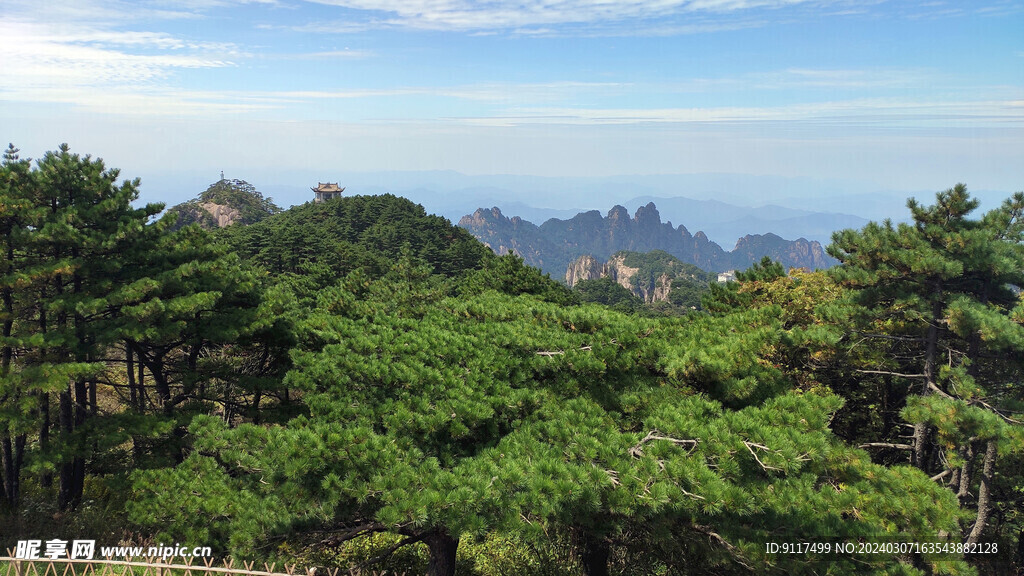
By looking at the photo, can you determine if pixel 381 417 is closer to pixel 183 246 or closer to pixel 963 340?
pixel 183 246

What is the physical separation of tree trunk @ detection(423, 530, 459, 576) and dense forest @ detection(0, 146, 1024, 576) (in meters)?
→ 0.03

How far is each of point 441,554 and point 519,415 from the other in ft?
7.02

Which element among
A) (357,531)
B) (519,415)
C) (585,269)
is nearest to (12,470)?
(357,531)

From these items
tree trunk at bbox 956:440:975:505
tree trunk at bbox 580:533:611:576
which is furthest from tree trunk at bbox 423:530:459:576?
tree trunk at bbox 956:440:975:505

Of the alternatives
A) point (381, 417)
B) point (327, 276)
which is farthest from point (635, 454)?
point (327, 276)

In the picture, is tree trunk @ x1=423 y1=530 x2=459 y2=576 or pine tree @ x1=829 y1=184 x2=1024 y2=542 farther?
pine tree @ x1=829 y1=184 x2=1024 y2=542

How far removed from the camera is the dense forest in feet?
16.7

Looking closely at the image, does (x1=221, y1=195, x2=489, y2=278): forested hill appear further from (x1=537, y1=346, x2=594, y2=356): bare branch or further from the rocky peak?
the rocky peak

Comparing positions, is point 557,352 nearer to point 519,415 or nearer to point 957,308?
point 519,415

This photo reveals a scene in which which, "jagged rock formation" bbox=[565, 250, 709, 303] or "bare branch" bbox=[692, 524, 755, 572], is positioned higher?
"bare branch" bbox=[692, 524, 755, 572]

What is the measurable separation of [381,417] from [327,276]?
1440 cm

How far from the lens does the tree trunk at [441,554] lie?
6618mm

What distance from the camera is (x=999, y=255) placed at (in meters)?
7.43

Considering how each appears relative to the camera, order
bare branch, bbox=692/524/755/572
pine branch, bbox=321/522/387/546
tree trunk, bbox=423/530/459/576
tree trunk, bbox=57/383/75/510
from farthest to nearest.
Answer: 1. tree trunk, bbox=57/383/75/510
2. tree trunk, bbox=423/530/459/576
3. pine branch, bbox=321/522/387/546
4. bare branch, bbox=692/524/755/572
